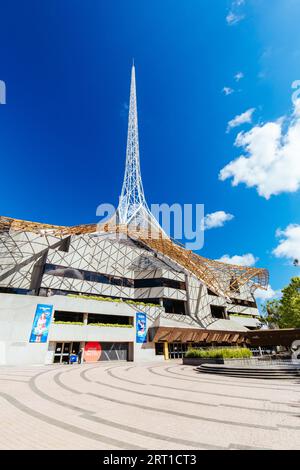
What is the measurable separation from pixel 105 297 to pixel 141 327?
26.8ft

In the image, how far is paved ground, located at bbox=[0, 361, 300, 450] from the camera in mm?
5004

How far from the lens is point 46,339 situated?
958 inches

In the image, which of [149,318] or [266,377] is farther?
[149,318]

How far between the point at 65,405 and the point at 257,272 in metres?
55.2

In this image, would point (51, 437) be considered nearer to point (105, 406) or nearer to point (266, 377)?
point (105, 406)

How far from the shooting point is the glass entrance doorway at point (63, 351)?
83.9 ft

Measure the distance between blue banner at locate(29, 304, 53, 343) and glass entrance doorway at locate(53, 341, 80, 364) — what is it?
2.36 metres

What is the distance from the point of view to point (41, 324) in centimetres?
2445

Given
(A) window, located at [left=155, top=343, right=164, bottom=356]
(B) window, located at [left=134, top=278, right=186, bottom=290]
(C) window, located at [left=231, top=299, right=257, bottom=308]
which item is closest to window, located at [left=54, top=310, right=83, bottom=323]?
(A) window, located at [left=155, top=343, right=164, bottom=356]

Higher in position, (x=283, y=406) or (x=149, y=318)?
(x=149, y=318)

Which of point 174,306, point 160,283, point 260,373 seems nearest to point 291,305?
point 174,306

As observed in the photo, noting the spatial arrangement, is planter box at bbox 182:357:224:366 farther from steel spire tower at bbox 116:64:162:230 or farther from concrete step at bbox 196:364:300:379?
steel spire tower at bbox 116:64:162:230

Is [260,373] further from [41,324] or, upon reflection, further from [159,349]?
[159,349]
